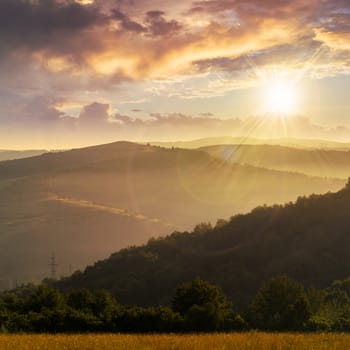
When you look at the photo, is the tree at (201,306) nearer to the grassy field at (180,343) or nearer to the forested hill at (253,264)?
the grassy field at (180,343)

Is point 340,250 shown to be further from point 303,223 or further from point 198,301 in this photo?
point 198,301

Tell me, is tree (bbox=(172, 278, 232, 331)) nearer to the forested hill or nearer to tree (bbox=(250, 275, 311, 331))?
tree (bbox=(250, 275, 311, 331))

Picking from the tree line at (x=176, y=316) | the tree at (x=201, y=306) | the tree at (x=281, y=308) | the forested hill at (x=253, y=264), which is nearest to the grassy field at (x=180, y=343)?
the tree line at (x=176, y=316)

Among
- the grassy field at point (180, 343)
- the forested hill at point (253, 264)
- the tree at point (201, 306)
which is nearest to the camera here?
the grassy field at point (180, 343)

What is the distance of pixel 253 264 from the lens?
17588 centimetres

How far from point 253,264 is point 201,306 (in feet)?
483

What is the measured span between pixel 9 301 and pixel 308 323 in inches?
858

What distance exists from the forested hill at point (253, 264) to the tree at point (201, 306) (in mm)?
96737

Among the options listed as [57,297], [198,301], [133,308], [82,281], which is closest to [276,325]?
[198,301]

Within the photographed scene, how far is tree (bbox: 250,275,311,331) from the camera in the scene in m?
31.7

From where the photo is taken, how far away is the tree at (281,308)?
31703mm

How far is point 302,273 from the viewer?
507 feet

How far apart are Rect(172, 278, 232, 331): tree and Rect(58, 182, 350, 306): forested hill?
96.7 meters

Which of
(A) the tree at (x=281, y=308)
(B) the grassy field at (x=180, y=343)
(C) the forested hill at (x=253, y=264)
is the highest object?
(B) the grassy field at (x=180, y=343)
